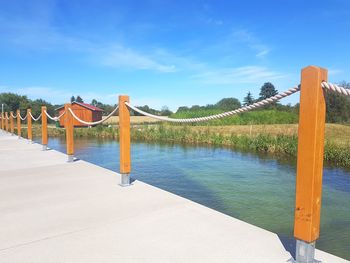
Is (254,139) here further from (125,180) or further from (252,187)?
(125,180)

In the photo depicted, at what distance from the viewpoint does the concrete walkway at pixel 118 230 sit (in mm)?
2119

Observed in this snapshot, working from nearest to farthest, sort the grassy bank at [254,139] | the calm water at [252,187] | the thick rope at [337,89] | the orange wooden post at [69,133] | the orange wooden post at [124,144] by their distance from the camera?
the thick rope at [337,89] → the orange wooden post at [124,144] → the calm water at [252,187] → the orange wooden post at [69,133] → the grassy bank at [254,139]

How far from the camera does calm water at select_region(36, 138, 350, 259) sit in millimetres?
4215

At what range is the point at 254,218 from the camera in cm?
449

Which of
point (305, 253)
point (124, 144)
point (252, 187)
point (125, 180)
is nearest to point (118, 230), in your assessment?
point (305, 253)

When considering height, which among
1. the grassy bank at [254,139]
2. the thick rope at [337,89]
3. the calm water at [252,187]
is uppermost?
the thick rope at [337,89]

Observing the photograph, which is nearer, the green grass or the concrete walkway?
the concrete walkway

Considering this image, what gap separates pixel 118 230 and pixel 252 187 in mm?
4326

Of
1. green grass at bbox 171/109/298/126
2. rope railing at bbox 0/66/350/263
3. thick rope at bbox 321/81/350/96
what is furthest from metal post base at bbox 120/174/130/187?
green grass at bbox 171/109/298/126

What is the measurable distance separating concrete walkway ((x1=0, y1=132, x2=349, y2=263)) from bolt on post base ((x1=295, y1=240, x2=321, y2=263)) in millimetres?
81

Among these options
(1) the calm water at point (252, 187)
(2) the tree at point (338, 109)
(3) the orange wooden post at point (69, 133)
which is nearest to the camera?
(1) the calm water at point (252, 187)

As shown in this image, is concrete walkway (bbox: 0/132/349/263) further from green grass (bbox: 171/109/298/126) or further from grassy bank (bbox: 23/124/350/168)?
green grass (bbox: 171/109/298/126)

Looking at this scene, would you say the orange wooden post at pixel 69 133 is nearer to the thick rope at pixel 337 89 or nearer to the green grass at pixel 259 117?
the thick rope at pixel 337 89

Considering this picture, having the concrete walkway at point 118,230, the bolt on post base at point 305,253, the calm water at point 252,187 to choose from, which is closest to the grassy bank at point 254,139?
the calm water at point 252,187
